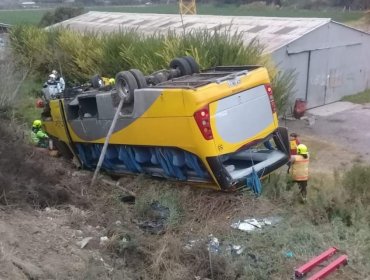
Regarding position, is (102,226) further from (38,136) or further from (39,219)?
(38,136)

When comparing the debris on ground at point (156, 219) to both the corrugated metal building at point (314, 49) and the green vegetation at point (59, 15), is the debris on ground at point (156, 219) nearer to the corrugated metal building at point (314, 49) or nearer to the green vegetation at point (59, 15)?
the corrugated metal building at point (314, 49)

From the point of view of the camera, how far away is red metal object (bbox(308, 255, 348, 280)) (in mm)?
4801

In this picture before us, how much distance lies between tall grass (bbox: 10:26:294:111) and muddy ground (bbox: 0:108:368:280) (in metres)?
6.00

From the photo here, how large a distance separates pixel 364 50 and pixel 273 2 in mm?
44287

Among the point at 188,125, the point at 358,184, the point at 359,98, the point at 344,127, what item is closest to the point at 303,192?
the point at 358,184

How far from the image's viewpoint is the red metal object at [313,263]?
→ 4.85 m

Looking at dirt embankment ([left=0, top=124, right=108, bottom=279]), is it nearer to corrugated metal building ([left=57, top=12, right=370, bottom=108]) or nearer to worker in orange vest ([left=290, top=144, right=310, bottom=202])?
worker in orange vest ([left=290, top=144, right=310, bottom=202])

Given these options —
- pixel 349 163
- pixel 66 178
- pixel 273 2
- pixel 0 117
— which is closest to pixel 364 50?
pixel 349 163

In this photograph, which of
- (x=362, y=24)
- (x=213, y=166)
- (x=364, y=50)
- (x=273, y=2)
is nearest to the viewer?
(x=213, y=166)

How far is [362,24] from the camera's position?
4194 cm

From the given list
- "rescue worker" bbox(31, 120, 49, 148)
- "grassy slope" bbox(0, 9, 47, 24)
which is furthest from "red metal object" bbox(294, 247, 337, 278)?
"grassy slope" bbox(0, 9, 47, 24)

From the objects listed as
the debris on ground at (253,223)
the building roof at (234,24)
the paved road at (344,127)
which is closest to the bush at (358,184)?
the debris on ground at (253,223)

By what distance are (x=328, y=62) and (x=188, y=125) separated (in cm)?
1546

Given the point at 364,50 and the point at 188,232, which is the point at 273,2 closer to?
the point at 364,50
